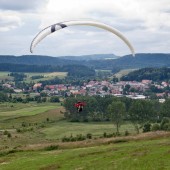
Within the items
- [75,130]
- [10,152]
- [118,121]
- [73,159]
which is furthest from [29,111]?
[73,159]

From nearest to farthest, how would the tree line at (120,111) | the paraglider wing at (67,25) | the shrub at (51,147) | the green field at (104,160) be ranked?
the green field at (104,160) → the paraglider wing at (67,25) → the shrub at (51,147) → the tree line at (120,111)

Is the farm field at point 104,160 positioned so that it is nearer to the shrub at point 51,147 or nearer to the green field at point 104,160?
the green field at point 104,160

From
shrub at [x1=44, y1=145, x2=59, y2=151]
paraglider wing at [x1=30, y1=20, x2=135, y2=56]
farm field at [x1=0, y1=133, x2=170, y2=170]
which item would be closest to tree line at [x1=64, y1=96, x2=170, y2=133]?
shrub at [x1=44, y1=145, x2=59, y2=151]

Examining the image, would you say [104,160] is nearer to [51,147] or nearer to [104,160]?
[104,160]

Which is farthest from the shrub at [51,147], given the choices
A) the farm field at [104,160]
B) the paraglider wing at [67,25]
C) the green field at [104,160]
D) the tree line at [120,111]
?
the tree line at [120,111]

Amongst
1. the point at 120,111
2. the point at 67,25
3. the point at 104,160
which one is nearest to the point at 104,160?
the point at 104,160

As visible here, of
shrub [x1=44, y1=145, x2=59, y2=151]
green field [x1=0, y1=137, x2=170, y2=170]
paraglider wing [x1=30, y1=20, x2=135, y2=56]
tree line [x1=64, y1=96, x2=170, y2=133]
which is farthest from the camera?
tree line [x1=64, y1=96, x2=170, y2=133]

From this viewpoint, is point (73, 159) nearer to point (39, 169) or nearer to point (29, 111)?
point (39, 169)

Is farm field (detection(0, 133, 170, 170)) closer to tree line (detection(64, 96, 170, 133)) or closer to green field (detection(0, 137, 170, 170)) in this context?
green field (detection(0, 137, 170, 170))
